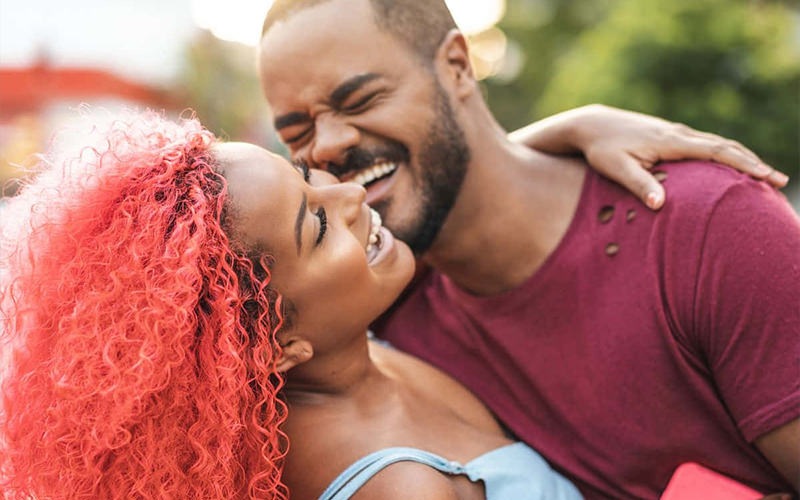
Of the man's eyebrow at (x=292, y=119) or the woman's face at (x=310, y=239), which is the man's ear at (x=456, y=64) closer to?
the man's eyebrow at (x=292, y=119)

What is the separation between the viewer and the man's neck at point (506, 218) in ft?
8.21

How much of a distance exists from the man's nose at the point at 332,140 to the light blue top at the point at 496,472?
3.29ft

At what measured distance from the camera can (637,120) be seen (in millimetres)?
2475

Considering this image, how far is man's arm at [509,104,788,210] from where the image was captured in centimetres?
220

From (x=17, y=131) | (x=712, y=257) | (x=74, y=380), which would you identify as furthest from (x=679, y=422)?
Answer: (x=17, y=131)

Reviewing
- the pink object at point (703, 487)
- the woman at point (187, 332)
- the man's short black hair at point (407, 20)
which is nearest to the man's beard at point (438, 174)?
the man's short black hair at point (407, 20)

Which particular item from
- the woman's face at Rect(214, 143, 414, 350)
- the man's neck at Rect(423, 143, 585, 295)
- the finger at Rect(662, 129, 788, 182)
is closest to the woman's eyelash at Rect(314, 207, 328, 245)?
the woman's face at Rect(214, 143, 414, 350)

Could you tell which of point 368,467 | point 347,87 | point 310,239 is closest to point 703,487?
point 368,467

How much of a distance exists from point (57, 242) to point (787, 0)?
14.3 metres

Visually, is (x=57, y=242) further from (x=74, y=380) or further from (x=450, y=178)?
(x=450, y=178)

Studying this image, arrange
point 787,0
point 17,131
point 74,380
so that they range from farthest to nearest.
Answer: point 787,0
point 17,131
point 74,380

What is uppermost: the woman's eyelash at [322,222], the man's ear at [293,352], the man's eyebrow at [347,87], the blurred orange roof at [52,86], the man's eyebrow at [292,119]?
the man's eyebrow at [347,87]

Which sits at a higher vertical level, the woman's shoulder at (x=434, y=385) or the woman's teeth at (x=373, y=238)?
the woman's teeth at (x=373, y=238)

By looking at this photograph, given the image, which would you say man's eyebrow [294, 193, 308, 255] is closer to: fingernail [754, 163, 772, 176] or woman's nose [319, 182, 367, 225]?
woman's nose [319, 182, 367, 225]
